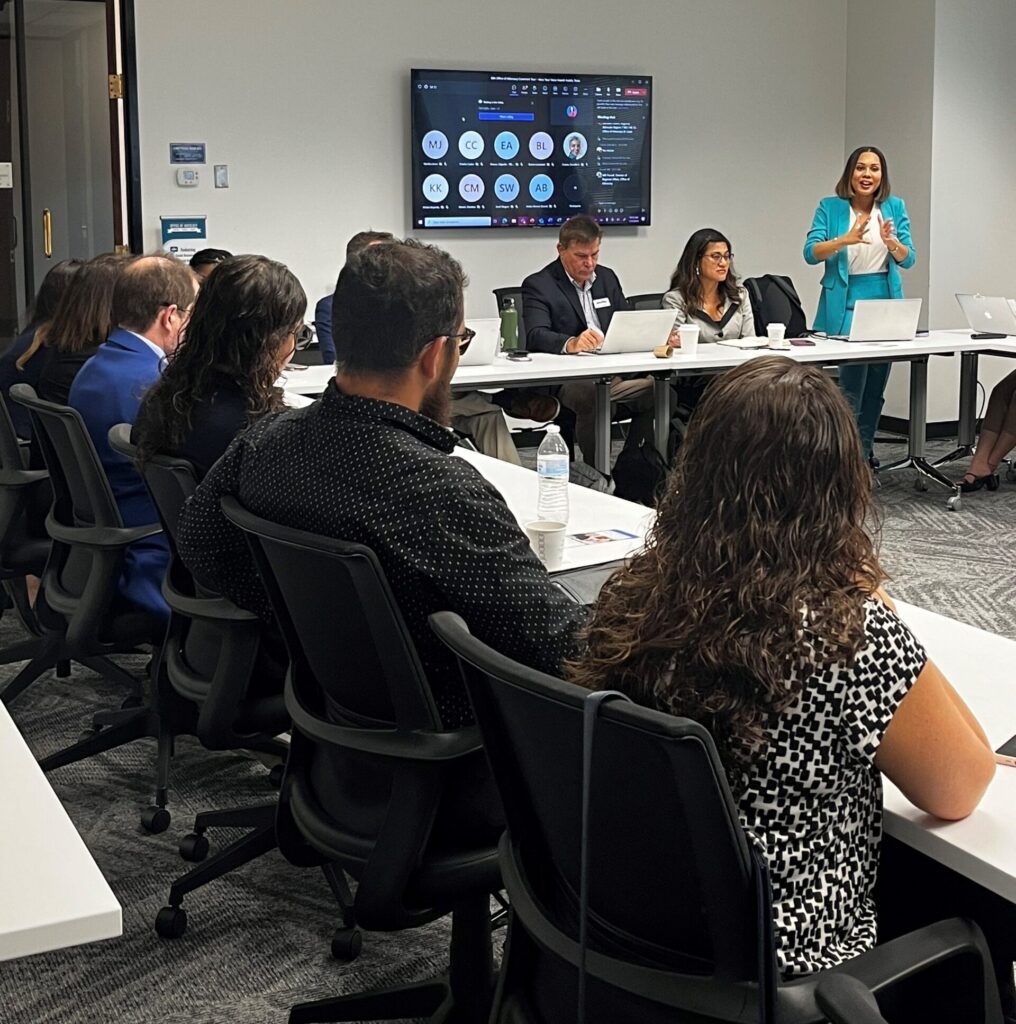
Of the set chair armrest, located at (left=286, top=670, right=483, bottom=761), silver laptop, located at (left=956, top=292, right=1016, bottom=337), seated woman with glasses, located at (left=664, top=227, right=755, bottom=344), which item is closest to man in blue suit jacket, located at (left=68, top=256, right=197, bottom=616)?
chair armrest, located at (left=286, top=670, right=483, bottom=761)

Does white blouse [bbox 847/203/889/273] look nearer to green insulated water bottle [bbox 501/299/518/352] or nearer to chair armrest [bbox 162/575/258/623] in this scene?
green insulated water bottle [bbox 501/299/518/352]

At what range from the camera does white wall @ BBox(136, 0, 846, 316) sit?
711cm

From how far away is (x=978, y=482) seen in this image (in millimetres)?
6609

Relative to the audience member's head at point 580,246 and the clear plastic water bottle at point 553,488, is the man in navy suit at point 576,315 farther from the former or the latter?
the clear plastic water bottle at point 553,488

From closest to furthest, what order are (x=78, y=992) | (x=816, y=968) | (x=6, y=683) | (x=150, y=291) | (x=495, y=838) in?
(x=816, y=968)
(x=495, y=838)
(x=78, y=992)
(x=150, y=291)
(x=6, y=683)

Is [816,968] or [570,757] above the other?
[570,757]

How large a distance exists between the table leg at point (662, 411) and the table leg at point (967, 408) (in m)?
1.72

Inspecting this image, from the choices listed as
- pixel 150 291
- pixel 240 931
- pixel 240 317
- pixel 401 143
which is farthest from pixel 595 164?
pixel 240 931

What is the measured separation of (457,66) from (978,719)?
6570 mm

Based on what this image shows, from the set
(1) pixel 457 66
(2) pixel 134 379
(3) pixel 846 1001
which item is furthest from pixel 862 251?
(3) pixel 846 1001

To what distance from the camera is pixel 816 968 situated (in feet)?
4.50

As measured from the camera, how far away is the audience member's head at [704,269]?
20.5 ft

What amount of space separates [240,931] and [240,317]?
1174 millimetres

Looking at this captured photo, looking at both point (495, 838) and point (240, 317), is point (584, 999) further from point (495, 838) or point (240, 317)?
point (240, 317)
